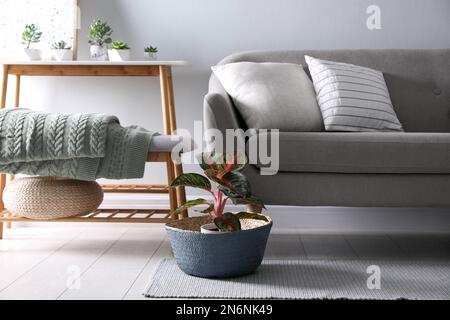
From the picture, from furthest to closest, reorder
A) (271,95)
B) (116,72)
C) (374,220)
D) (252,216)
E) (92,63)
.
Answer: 1. (374,220)
2. (116,72)
3. (92,63)
4. (271,95)
5. (252,216)

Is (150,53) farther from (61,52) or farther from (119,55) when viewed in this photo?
(61,52)

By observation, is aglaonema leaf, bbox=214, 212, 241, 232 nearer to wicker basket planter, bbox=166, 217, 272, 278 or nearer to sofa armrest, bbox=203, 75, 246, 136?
wicker basket planter, bbox=166, 217, 272, 278

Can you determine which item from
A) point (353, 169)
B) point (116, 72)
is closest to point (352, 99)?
point (353, 169)

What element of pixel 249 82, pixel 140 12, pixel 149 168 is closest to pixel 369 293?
pixel 249 82

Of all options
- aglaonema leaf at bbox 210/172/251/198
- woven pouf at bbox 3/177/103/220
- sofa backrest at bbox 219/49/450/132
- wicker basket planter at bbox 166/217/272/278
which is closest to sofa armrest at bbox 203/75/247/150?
aglaonema leaf at bbox 210/172/251/198

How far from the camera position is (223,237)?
207cm

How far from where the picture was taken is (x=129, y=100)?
10.5 ft

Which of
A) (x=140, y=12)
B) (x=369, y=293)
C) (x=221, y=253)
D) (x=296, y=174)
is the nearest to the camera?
(x=369, y=293)

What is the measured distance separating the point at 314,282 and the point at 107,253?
0.85 meters

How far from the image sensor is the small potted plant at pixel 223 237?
2.08m

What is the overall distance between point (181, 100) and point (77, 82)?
1.65 feet

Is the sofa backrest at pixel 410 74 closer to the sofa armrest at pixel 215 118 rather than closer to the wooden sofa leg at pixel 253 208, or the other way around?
the sofa armrest at pixel 215 118

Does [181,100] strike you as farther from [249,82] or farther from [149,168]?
[249,82]

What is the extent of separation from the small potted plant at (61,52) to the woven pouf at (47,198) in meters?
0.67
